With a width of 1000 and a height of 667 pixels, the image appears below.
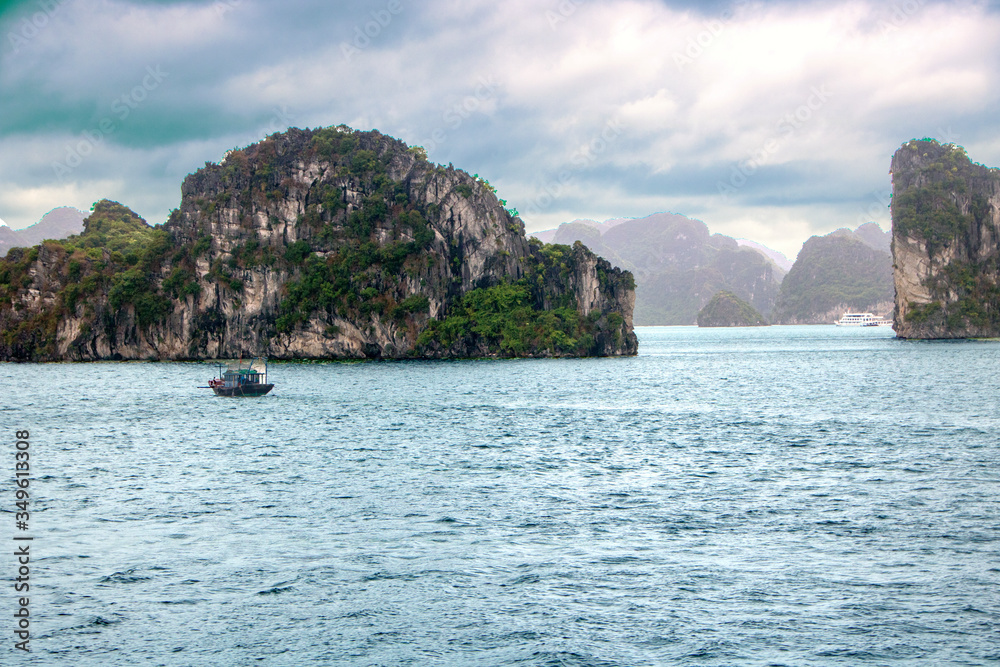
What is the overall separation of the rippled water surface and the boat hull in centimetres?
1867

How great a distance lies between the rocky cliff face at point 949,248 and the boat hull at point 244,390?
155 meters

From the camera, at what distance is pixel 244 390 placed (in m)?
74.0

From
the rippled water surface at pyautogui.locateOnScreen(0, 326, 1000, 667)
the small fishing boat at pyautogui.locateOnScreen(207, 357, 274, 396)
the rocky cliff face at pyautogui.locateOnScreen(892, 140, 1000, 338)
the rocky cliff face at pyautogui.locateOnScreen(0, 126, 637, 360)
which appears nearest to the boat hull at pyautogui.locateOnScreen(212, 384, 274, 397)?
the small fishing boat at pyautogui.locateOnScreen(207, 357, 274, 396)

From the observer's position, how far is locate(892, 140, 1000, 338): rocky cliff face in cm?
17662

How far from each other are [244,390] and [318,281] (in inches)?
2561

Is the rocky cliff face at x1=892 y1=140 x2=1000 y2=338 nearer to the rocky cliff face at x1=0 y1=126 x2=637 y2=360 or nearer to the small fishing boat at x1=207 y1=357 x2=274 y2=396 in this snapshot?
the rocky cliff face at x1=0 y1=126 x2=637 y2=360

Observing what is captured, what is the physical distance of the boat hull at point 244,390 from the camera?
241ft

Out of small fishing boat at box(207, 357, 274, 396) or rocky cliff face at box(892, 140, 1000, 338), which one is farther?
rocky cliff face at box(892, 140, 1000, 338)

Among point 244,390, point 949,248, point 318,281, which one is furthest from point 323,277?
point 949,248

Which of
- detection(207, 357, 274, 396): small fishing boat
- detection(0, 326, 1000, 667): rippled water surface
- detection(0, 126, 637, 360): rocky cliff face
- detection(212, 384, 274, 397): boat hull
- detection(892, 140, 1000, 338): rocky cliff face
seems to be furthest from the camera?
detection(892, 140, 1000, 338): rocky cliff face

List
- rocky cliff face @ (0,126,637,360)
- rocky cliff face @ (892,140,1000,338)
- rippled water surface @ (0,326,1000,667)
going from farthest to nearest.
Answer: rocky cliff face @ (892,140,1000,338)
rocky cliff face @ (0,126,637,360)
rippled water surface @ (0,326,1000,667)

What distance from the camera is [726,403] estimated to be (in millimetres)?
65875

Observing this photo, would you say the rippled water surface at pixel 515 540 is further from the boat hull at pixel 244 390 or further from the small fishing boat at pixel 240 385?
the small fishing boat at pixel 240 385

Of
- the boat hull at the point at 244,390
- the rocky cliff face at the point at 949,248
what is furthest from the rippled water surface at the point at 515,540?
the rocky cliff face at the point at 949,248
